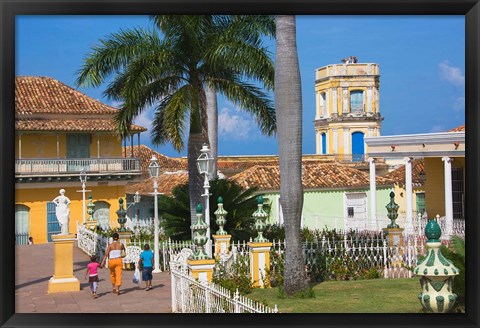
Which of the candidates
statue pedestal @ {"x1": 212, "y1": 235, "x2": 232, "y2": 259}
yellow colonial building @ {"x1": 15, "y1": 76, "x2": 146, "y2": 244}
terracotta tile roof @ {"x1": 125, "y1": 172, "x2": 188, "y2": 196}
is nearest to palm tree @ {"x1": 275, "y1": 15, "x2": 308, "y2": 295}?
statue pedestal @ {"x1": 212, "y1": 235, "x2": 232, "y2": 259}

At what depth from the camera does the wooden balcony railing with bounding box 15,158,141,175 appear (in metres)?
31.3

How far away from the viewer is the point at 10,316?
8930 millimetres

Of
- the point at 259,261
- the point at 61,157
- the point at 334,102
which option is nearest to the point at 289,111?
the point at 259,261

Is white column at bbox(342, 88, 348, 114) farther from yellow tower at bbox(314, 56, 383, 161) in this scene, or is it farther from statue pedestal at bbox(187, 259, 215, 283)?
statue pedestal at bbox(187, 259, 215, 283)

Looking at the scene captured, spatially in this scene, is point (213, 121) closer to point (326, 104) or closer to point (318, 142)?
point (326, 104)

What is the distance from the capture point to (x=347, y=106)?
1736 inches

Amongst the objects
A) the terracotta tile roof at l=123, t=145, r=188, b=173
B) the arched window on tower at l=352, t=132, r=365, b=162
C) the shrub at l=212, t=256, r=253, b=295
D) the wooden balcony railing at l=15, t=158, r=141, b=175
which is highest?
the arched window on tower at l=352, t=132, r=365, b=162

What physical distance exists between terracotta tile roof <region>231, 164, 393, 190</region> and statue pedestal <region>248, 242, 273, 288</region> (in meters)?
13.2

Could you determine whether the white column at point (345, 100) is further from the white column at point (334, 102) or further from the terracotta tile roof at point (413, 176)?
the terracotta tile roof at point (413, 176)

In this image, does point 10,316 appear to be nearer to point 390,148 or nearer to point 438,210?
point 390,148

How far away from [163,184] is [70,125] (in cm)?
441

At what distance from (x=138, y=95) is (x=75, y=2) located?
9.39 meters

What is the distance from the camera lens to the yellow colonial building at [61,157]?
1251 inches

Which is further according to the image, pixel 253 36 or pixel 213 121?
pixel 213 121
